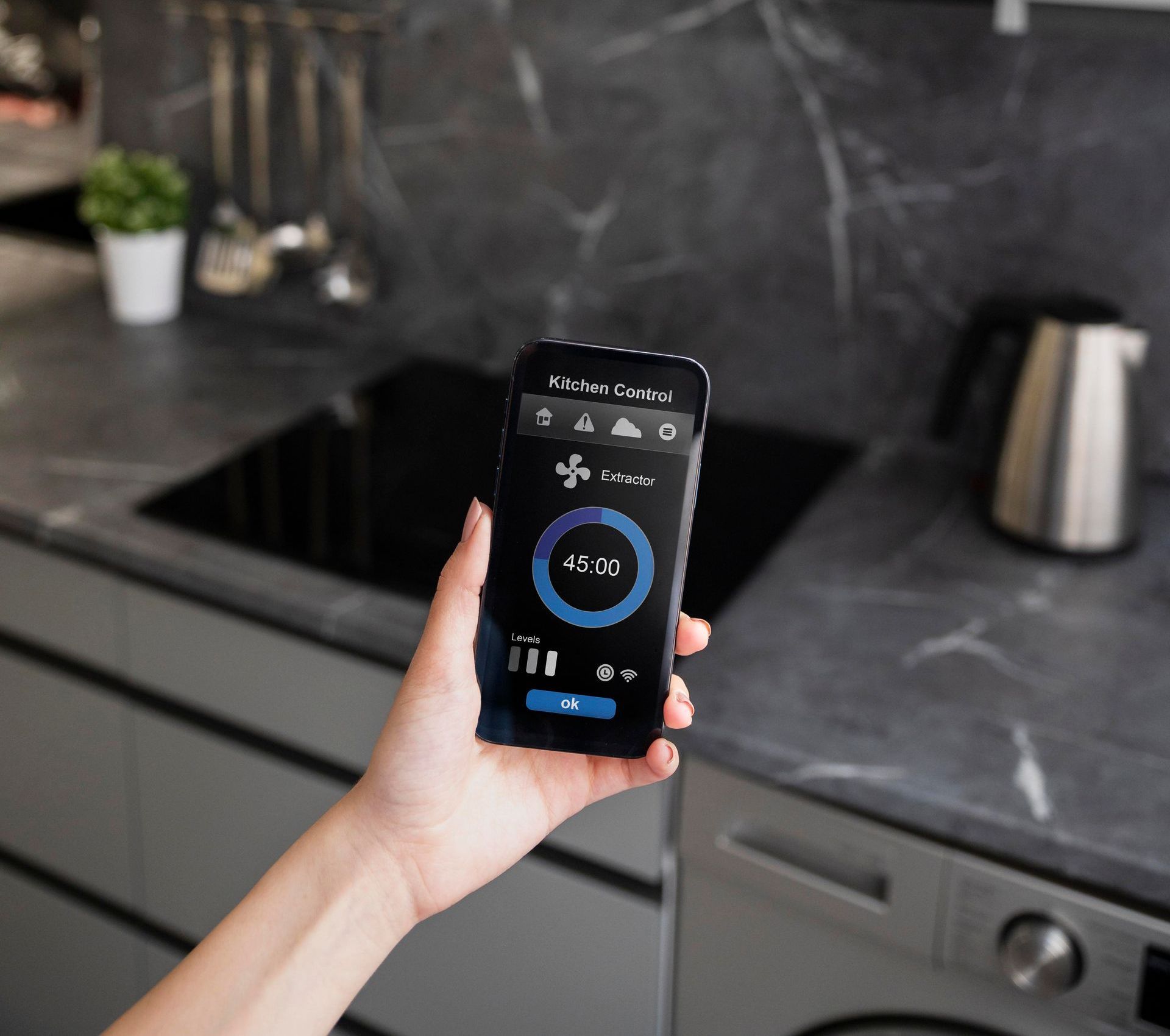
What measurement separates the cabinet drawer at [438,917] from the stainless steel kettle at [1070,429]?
0.56 meters

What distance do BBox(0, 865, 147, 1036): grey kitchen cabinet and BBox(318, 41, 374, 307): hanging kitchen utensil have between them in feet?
2.84

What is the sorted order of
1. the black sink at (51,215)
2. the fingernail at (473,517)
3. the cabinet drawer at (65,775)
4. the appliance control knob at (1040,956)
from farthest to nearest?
1. the black sink at (51,215)
2. the cabinet drawer at (65,775)
3. the appliance control knob at (1040,956)
4. the fingernail at (473,517)

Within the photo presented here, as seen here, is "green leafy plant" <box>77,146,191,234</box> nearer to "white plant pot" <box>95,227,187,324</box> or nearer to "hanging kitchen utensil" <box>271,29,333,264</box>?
"white plant pot" <box>95,227,187,324</box>

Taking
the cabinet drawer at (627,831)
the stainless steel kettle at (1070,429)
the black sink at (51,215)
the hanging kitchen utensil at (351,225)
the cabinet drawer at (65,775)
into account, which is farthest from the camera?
A: the black sink at (51,215)

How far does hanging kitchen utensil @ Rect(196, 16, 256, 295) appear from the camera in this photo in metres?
1.76

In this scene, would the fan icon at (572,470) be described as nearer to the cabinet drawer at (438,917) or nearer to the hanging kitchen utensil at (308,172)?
the cabinet drawer at (438,917)

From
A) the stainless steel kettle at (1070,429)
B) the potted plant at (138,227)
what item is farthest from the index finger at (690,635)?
the potted plant at (138,227)

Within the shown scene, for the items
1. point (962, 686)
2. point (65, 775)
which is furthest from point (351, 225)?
point (962, 686)

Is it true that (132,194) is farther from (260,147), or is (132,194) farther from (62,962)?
(62,962)

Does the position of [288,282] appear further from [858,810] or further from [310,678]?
[858,810]

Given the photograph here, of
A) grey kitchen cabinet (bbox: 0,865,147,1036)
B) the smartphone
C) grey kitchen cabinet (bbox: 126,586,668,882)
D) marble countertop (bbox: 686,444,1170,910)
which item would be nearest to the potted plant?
→ grey kitchen cabinet (bbox: 126,586,668,882)

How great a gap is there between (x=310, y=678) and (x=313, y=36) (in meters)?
0.94

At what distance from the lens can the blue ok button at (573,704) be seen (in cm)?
68

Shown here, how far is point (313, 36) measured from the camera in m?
1.69
